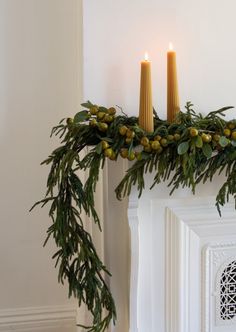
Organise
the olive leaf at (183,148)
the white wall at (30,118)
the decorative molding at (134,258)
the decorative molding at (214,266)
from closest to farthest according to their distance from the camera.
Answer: the olive leaf at (183,148), the decorative molding at (134,258), the decorative molding at (214,266), the white wall at (30,118)

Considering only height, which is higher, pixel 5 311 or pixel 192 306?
pixel 192 306

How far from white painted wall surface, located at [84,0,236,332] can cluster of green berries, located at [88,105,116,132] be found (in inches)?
6.1

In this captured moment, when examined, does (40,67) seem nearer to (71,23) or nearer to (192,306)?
(71,23)

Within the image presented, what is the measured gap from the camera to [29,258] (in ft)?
6.17

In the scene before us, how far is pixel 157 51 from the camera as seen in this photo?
1.41 m

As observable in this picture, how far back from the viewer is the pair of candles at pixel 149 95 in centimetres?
120

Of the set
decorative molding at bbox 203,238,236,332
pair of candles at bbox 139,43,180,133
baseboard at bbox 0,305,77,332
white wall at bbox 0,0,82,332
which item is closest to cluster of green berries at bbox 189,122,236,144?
pair of candles at bbox 139,43,180,133

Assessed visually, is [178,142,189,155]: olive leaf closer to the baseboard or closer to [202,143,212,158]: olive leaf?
[202,143,212,158]: olive leaf

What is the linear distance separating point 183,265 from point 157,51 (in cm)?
71

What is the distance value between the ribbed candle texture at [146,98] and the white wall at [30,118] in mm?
509

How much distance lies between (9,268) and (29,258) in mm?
94

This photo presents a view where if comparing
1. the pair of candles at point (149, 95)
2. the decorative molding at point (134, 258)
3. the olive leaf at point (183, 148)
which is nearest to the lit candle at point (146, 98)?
the pair of candles at point (149, 95)

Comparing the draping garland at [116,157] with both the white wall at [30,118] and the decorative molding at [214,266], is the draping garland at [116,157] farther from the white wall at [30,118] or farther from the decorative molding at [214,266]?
the white wall at [30,118]

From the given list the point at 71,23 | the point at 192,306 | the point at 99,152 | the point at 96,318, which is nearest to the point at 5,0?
the point at 71,23
